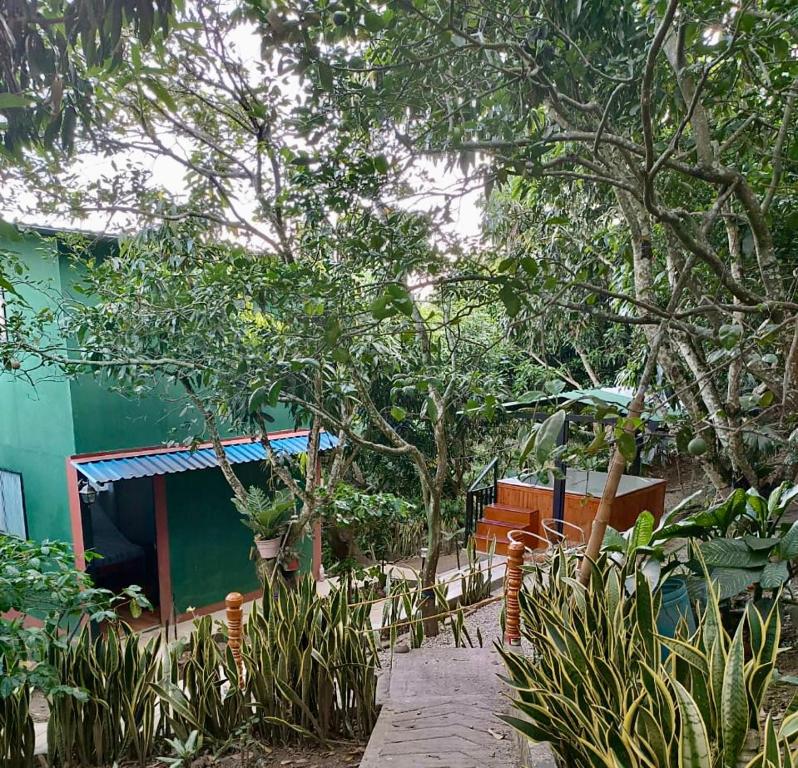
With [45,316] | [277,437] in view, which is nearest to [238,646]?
[45,316]

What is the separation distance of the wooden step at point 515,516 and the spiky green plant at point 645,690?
→ 4072 mm

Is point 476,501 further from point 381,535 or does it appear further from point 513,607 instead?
point 513,607

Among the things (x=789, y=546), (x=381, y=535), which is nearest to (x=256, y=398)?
(x=789, y=546)

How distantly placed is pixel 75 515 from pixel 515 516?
454 cm

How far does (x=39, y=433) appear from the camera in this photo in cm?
603

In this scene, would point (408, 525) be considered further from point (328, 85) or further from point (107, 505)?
point (328, 85)

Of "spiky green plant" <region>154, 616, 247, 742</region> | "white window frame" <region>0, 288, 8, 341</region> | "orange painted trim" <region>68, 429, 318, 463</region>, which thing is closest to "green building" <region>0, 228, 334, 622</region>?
"orange painted trim" <region>68, 429, 318, 463</region>

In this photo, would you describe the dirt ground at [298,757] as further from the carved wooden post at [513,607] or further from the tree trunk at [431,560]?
the tree trunk at [431,560]

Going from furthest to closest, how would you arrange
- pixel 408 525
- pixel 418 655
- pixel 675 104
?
pixel 408 525, pixel 418 655, pixel 675 104

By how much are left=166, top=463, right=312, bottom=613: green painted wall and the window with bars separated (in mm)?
1633

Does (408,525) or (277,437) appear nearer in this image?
(277,437)

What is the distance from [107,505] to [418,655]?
5.71 meters

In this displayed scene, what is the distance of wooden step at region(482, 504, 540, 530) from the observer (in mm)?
6395

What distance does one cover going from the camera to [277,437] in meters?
7.10
